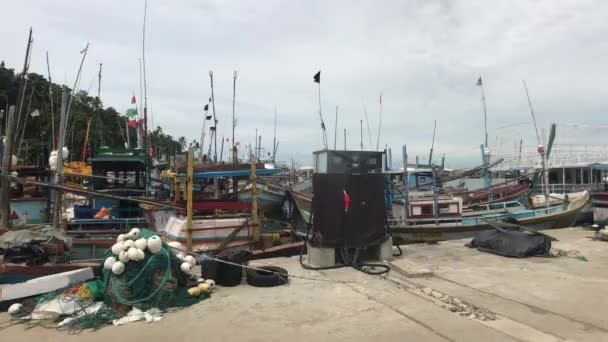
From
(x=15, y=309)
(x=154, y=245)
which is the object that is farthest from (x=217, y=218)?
(x=15, y=309)

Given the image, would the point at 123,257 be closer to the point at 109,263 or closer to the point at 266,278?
the point at 109,263

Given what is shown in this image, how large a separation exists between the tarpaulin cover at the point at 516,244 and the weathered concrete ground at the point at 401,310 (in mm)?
918

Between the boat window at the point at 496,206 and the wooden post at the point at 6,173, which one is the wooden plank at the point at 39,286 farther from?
the boat window at the point at 496,206

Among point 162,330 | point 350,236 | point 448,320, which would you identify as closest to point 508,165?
point 350,236

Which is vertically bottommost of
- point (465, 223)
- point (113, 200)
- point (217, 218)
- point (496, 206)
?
point (465, 223)

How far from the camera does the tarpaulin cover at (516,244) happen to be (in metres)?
9.00

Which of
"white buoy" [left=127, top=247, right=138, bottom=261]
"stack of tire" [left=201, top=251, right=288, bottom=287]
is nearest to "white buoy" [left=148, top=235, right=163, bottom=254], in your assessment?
"white buoy" [left=127, top=247, right=138, bottom=261]

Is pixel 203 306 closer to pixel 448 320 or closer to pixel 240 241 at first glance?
pixel 448 320

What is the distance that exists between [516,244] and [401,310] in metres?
5.14

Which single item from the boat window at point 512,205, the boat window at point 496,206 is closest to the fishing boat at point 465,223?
the boat window at point 496,206

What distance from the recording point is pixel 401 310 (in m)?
5.53

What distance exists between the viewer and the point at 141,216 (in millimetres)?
13984

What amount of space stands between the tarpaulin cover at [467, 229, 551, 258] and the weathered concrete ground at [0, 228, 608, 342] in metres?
0.92

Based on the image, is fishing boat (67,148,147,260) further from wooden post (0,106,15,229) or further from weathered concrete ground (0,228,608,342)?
weathered concrete ground (0,228,608,342)
